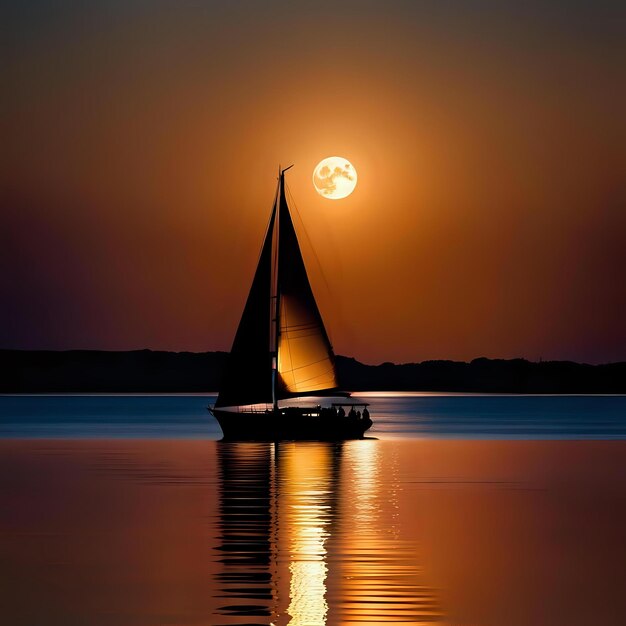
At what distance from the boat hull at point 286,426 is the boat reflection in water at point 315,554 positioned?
92.6 ft

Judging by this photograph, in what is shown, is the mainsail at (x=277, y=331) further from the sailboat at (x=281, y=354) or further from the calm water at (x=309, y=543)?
the calm water at (x=309, y=543)

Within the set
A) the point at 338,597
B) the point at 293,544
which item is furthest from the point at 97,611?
the point at 293,544

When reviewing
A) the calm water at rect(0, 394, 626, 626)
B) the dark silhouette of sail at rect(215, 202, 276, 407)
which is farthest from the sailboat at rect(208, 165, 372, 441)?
the calm water at rect(0, 394, 626, 626)

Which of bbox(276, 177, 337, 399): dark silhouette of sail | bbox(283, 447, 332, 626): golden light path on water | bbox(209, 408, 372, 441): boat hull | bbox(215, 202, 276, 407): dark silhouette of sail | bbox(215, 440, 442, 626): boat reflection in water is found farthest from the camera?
bbox(209, 408, 372, 441): boat hull

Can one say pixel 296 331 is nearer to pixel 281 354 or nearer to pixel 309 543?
pixel 281 354

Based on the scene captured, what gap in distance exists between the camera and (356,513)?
41406 millimetres

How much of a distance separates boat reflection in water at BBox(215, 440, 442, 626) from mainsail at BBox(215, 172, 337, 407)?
26.6m

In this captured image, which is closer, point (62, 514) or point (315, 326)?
point (62, 514)

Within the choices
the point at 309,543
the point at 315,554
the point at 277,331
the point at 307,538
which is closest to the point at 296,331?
the point at 277,331

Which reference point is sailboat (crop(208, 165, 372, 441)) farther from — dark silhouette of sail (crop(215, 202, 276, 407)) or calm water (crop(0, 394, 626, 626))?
calm water (crop(0, 394, 626, 626))

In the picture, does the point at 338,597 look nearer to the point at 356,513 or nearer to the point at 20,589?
the point at 20,589

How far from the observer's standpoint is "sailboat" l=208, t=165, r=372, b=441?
3359 inches

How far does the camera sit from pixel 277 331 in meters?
86.2

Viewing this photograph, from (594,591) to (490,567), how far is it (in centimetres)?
352
